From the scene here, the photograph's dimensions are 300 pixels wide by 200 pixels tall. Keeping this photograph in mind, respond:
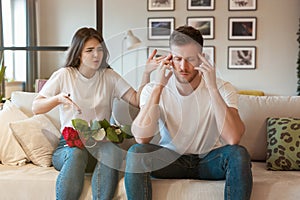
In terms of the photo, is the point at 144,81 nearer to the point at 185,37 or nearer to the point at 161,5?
the point at 185,37

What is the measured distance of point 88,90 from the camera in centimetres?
217

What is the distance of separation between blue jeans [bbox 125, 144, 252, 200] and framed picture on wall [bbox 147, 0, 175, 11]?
3637 millimetres

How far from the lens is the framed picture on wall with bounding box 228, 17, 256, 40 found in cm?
518

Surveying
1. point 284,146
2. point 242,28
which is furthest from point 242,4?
point 284,146

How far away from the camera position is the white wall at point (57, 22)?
17.4 ft

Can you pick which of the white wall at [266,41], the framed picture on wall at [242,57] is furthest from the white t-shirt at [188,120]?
the framed picture on wall at [242,57]

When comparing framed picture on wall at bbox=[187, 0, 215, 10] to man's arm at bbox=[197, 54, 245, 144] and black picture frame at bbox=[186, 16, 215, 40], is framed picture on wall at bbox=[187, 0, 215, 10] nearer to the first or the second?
black picture frame at bbox=[186, 16, 215, 40]

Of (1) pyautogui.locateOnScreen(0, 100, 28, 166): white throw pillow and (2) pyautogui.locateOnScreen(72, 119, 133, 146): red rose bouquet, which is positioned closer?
(2) pyautogui.locateOnScreen(72, 119, 133, 146): red rose bouquet

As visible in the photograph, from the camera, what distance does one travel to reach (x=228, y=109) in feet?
6.15

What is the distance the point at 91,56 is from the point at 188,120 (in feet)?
2.09

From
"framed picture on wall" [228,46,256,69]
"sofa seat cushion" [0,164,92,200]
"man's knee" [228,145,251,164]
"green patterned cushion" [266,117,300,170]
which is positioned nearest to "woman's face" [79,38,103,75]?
"sofa seat cushion" [0,164,92,200]

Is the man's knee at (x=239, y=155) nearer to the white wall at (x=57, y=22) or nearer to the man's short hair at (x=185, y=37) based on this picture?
the man's short hair at (x=185, y=37)

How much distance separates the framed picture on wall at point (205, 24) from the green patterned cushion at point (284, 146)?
3153 mm

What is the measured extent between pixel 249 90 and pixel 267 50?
56 cm
